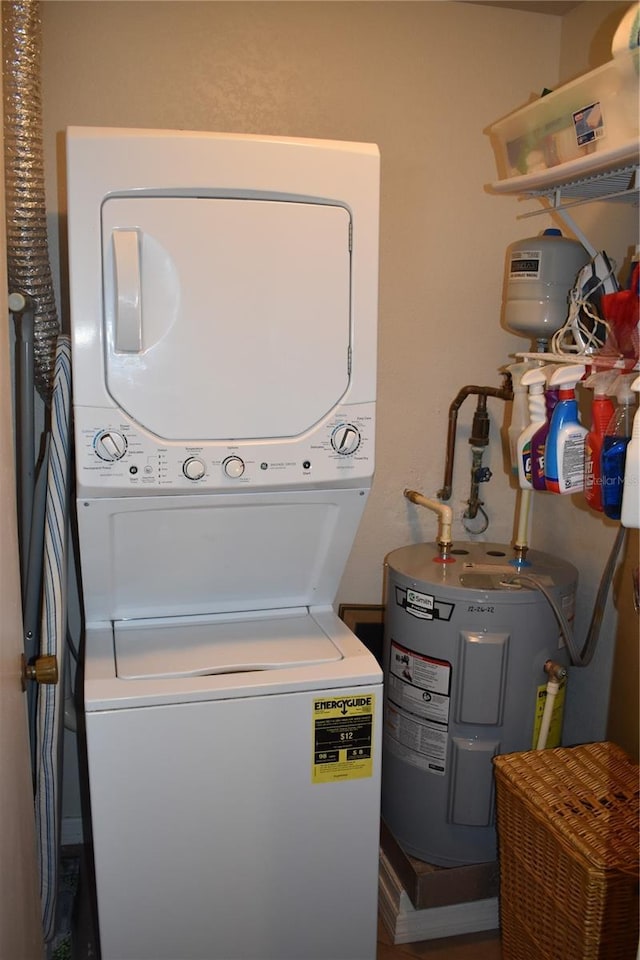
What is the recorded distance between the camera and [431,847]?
6.73 ft

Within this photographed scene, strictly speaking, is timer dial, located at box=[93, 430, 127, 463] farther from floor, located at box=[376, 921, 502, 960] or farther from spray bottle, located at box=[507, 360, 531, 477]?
floor, located at box=[376, 921, 502, 960]

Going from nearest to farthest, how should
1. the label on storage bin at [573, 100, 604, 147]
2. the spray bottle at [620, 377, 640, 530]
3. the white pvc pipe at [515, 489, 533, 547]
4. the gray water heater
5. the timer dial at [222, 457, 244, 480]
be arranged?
the spray bottle at [620, 377, 640, 530], the label on storage bin at [573, 100, 604, 147], the timer dial at [222, 457, 244, 480], the gray water heater, the white pvc pipe at [515, 489, 533, 547]

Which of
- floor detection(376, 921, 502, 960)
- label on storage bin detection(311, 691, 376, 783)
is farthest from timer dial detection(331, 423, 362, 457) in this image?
floor detection(376, 921, 502, 960)

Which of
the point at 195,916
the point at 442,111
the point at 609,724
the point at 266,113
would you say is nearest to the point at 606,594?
the point at 609,724

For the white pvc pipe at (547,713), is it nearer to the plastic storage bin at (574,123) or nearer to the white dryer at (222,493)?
the white dryer at (222,493)

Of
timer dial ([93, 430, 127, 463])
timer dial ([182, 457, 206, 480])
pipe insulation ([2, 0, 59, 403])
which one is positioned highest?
pipe insulation ([2, 0, 59, 403])

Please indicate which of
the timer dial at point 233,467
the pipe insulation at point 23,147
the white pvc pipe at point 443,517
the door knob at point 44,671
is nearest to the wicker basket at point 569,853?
the white pvc pipe at point 443,517

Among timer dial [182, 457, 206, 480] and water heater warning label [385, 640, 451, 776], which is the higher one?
timer dial [182, 457, 206, 480]

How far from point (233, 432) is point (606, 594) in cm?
107

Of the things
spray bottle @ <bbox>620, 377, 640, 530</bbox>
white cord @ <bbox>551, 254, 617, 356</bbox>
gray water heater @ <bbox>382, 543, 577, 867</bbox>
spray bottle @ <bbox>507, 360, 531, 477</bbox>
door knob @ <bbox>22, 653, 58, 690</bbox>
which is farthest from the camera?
gray water heater @ <bbox>382, 543, 577, 867</bbox>

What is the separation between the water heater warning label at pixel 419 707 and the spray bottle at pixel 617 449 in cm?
67

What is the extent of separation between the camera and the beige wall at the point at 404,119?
78.3 inches

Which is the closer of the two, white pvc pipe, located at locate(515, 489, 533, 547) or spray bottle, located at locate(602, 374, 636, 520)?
spray bottle, located at locate(602, 374, 636, 520)

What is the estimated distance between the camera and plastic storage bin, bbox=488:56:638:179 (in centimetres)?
137
